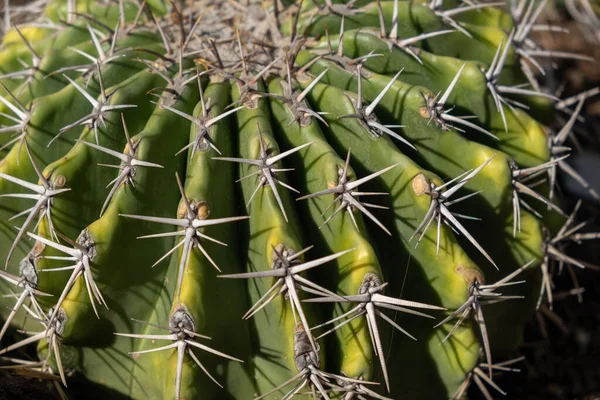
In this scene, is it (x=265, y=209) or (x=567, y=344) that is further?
(x=567, y=344)

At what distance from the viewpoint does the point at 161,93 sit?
2.53 m

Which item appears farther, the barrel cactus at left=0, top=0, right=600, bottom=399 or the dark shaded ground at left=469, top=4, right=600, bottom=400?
the dark shaded ground at left=469, top=4, right=600, bottom=400

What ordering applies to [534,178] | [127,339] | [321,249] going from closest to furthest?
[321,249] → [127,339] → [534,178]

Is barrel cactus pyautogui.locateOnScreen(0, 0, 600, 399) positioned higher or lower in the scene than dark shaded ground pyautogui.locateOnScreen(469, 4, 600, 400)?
higher

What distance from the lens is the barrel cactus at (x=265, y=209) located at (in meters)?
2.20

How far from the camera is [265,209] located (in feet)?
7.18

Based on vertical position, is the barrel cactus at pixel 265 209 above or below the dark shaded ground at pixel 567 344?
above

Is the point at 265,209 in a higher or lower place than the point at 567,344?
higher

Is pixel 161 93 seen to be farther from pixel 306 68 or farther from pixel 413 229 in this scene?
pixel 413 229

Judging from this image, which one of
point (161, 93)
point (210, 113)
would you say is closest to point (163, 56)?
point (161, 93)

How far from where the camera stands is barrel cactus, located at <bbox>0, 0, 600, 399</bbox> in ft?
7.20

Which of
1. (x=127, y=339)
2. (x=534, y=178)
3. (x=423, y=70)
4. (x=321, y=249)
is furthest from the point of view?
(x=534, y=178)

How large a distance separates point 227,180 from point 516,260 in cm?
121

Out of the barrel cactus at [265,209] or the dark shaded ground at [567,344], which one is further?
the dark shaded ground at [567,344]
